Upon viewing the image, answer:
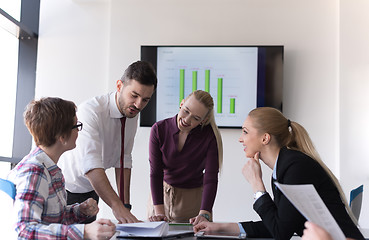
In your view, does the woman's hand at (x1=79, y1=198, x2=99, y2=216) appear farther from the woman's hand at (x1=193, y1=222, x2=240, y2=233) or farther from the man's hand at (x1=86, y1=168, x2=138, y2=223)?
the woman's hand at (x1=193, y1=222, x2=240, y2=233)

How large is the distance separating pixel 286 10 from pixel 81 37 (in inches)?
77.9

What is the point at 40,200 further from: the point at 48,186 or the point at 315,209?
the point at 315,209

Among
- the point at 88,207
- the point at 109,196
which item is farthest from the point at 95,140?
the point at 88,207

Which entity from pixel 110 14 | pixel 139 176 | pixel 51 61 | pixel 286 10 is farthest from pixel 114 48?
pixel 286 10

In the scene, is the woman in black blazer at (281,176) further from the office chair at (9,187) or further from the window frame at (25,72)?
the window frame at (25,72)

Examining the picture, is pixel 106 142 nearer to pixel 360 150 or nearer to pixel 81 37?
pixel 81 37

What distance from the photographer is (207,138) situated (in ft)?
8.78

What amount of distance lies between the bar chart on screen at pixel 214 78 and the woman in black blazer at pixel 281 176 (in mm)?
2154

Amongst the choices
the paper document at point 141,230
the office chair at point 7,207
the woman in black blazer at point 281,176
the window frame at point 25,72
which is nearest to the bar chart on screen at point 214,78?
the window frame at point 25,72

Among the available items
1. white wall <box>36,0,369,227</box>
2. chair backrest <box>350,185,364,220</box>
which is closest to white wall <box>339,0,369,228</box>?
white wall <box>36,0,369,227</box>

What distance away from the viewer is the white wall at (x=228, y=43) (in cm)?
415

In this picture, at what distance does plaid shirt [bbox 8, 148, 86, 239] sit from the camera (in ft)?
4.60

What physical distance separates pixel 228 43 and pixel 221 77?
0.34 m

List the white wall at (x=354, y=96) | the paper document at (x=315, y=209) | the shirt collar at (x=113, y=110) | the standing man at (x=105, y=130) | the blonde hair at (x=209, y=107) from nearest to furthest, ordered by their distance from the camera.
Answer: the paper document at (x=315, y=209) → the standing man at (x=105, y=130) → the shirt collar at (x=113, y=110) → the blonde hair at (x=209, y=107) → the white wall at (x=354, y=96)
